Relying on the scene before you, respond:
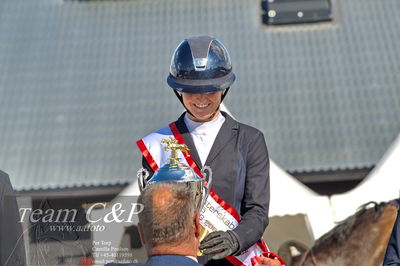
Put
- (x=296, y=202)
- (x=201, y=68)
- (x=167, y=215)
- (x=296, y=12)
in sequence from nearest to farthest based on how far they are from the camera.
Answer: (x=167, y=215)
(x=201, y=68)
(x=296, y=202)
(x=296, y=12)

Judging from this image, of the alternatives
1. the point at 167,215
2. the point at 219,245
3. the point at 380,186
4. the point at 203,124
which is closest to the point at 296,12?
the point at 380,186

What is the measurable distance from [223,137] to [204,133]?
0.09 metres

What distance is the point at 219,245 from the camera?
9.80 feet

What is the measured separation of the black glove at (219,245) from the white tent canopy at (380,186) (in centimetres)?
292

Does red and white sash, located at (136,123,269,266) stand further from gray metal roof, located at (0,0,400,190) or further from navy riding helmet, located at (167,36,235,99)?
gray metal roof, located at (0,0,400,190)

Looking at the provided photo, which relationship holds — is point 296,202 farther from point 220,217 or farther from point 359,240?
point 220,217

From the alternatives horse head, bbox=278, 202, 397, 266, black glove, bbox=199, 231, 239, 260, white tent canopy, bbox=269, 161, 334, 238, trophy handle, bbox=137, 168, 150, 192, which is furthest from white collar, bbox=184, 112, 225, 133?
white tent canopy, bbox=269, 161, 334, 238

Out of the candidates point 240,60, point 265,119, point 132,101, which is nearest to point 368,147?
point 265,119

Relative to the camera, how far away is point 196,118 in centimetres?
343

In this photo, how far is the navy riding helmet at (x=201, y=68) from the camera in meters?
3.25

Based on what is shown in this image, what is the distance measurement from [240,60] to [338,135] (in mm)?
2013

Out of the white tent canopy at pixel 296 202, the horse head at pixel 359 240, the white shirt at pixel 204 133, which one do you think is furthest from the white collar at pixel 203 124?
the white tent canopy at pixel 296 202

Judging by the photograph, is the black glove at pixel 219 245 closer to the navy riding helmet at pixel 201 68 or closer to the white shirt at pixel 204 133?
the white shirt at pixel 204 133

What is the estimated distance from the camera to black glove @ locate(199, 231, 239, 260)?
2.96 meters
